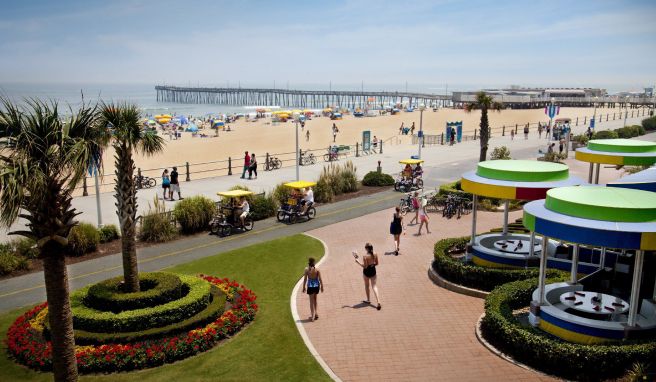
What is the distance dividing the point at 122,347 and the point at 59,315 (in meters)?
3.00

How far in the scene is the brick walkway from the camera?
32.9ft

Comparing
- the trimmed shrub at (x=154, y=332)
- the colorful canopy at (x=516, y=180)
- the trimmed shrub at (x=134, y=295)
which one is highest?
the colorful canopy at (x=516, y=180)

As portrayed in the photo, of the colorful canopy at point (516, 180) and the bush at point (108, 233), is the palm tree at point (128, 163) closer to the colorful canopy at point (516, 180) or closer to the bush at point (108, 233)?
the bush at point (108, 233)

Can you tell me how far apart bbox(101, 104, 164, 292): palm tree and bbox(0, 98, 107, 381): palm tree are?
3.37m

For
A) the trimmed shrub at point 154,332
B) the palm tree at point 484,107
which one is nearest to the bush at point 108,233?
the trimmed shrub at point 154,332

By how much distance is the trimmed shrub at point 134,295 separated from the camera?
38.7 ft

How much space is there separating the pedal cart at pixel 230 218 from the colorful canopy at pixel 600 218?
11.8 m

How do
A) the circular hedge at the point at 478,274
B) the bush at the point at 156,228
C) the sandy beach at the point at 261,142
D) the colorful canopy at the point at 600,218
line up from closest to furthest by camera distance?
the colorful canopy at the point at 600,218, the circular hedge at the point at 478,274, the bush at the point at 156,228, the sandy beach at the point at 261,142

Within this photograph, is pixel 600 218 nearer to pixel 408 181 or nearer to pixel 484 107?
pixel 408 181

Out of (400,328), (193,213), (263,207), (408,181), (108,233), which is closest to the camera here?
(400,328)

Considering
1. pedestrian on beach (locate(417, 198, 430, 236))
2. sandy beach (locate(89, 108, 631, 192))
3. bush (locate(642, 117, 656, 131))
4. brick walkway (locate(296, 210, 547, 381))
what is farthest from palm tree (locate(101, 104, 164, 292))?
bush (locate(642, 117, 656, 131))

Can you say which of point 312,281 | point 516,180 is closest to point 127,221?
point 312,281

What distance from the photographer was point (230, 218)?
20.4 meters

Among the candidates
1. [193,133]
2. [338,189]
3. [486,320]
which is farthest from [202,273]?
[193,133]
